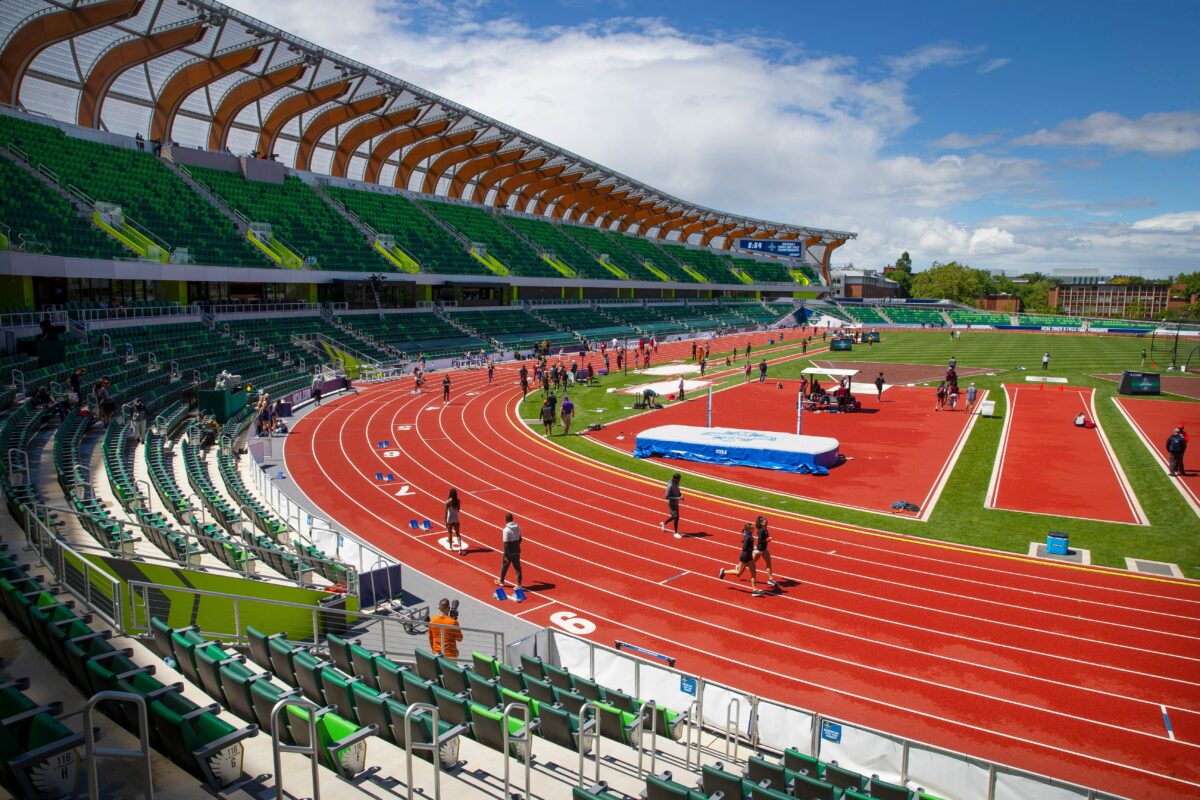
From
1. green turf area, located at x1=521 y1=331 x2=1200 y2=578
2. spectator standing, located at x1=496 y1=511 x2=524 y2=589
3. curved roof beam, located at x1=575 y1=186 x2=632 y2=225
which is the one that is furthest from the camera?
curved roof beam, located at x1=575 y1=186 x2=632 y2=225

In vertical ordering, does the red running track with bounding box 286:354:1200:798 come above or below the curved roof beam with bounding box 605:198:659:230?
below

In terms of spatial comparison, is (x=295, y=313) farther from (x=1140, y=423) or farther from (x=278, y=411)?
(x=1140, y=423)

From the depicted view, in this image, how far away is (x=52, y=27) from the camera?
32188 millimetres

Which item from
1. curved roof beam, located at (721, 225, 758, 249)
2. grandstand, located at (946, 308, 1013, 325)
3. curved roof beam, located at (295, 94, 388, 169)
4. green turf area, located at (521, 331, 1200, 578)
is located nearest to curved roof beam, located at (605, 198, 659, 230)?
curved roof beam, located at (721, 225, 758, 249)

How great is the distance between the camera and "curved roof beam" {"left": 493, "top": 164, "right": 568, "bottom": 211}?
73750mm

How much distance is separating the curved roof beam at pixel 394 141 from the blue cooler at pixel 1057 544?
167ft

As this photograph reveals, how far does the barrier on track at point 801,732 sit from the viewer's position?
7.02 metres

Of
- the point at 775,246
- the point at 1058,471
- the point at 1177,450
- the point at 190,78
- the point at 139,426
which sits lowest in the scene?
the point at 1058,471

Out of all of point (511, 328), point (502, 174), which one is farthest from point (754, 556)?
point (502, 174)

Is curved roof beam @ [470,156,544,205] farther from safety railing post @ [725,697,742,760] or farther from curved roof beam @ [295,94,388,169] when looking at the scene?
safety railing post @ [725,697,742,760]

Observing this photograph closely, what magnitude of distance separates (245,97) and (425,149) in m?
18.3

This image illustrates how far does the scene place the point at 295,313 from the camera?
43656 mm

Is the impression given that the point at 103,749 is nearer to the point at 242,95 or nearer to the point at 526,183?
the point at 242,95

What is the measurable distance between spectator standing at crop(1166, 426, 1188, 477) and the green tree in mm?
130941
